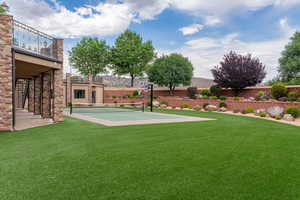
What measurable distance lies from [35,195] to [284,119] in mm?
14448

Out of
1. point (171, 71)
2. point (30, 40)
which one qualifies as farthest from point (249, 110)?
point (30, 40)

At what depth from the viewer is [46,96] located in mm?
12203

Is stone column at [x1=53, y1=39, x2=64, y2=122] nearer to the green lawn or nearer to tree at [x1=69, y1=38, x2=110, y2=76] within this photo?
the green lawn

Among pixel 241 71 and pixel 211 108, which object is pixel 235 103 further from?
pixel 241 71

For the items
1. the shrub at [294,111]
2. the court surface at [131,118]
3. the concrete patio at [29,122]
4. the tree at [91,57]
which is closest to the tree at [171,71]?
the tree at [91,57]

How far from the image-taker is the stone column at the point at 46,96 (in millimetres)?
11869

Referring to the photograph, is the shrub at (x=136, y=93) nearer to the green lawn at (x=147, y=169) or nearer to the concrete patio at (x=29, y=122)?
the concrete patio at (x=29, y=122)

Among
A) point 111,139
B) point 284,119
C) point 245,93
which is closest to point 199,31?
point 245,93

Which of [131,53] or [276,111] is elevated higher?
[131,53]

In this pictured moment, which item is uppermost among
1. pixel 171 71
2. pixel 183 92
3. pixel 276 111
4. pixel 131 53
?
pixel 131 53

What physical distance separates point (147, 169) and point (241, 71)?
19468mm

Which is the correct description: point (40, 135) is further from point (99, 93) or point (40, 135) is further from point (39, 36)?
point (99, 93)

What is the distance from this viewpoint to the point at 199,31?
70.7 feet

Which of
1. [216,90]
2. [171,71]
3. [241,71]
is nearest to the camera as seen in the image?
[241,71]
